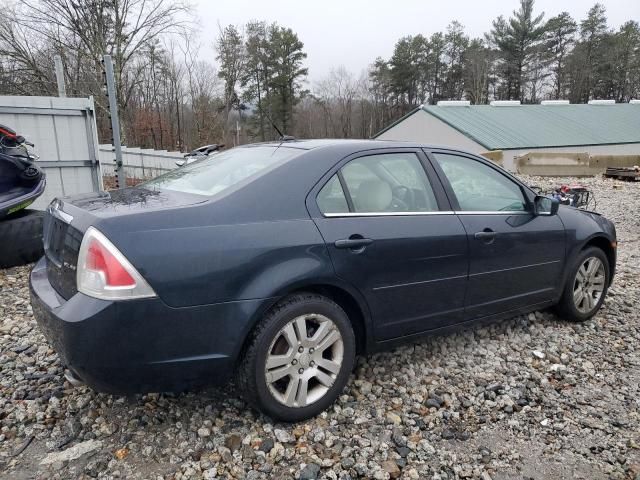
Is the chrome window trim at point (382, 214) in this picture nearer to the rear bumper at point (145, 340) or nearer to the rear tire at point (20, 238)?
the rear bumper at point (145, 340)

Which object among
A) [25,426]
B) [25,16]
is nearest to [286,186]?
[25,426]

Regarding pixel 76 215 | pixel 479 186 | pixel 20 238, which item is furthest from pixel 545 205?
pixel 20 238

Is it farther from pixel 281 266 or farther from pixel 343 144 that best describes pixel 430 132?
pixel 281 266

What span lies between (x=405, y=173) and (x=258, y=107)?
1628 inches

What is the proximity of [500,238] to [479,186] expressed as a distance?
445 millimetres

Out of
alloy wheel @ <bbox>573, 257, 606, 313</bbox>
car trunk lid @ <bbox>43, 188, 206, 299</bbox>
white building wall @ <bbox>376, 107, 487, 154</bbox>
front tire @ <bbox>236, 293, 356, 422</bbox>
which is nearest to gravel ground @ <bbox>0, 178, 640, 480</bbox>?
front tire @ <bbox>236, 293, 356, 422</bbox>

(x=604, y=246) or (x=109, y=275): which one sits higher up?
(x=109, y=275)

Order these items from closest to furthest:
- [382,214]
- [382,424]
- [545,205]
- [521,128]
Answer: [382,424] → [382,214] → [545,205] → [521,128]

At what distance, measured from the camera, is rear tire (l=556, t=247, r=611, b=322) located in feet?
12.9

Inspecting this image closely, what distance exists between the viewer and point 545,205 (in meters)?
3.68

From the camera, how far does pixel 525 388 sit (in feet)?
10.0

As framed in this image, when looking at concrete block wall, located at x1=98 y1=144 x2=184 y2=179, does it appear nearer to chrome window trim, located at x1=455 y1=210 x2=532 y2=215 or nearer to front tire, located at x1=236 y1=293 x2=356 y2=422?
chrome window trim, located at x1=455 y1=210 x2=532 y2=215

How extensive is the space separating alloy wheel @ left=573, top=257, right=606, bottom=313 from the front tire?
7.93ft

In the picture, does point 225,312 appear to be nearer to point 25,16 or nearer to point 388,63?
point 25,16
